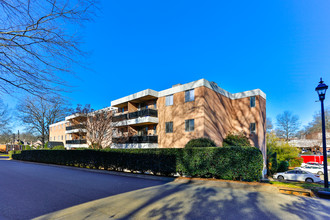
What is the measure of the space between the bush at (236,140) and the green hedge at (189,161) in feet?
34.5

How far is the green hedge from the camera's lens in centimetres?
866

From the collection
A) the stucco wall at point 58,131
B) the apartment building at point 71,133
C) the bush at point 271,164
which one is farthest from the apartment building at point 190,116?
the stucco wall at point 58,131

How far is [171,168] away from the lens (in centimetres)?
1078

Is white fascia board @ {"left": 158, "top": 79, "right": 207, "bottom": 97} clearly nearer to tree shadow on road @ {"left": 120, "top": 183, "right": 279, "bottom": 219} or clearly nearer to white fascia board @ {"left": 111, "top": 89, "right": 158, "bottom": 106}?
white fascia board @ {"left": 111, "top": 89, "right": 158, "bottom": 106}

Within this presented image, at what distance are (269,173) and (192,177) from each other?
16.7m

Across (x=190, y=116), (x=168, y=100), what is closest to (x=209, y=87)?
(x=190, y=116)

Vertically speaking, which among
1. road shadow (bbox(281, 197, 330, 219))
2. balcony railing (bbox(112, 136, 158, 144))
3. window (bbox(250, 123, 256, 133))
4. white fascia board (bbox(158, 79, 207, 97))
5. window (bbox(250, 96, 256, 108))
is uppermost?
white fascia board (bbox(158, 79, 207, 97))

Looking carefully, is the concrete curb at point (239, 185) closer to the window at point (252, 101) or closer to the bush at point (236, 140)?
the bush at point (236, 140)

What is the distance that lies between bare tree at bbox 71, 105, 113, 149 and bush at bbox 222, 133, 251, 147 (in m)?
13.8

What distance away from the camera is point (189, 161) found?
1023 centimetres

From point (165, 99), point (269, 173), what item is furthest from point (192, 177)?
point (269, 173)

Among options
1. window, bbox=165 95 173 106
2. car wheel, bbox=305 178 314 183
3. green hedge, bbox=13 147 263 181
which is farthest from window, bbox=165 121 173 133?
car wheel, bbox=305 178 314 183

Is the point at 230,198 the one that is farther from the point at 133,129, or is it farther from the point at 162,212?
the point at 133,129

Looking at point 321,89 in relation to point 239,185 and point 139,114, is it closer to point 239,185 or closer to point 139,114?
point 239,185
